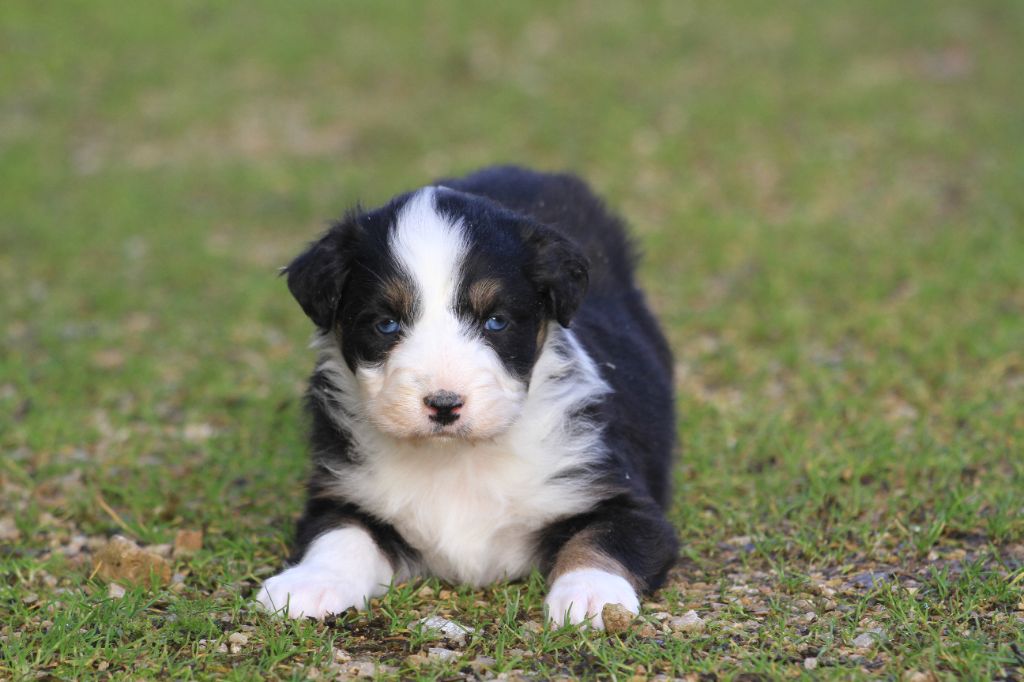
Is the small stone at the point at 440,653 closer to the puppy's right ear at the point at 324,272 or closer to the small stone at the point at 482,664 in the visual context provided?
the small stone at the point at 482,664

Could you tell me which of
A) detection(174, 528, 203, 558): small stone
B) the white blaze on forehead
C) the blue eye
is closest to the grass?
detection(174, 528, 203, 558): small stone

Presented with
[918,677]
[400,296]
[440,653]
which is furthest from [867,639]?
[400,296]

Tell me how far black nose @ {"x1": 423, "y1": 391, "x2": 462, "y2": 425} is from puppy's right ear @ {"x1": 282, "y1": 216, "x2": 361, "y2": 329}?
1.82 ft

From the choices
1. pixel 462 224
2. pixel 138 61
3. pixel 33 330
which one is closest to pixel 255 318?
pixel 33 330

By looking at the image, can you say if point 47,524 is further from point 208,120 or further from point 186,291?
point 208,120

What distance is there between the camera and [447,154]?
11.0m

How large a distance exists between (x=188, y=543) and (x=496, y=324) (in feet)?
5.17

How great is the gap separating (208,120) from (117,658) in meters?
9.31

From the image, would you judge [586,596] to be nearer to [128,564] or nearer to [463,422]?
[463,422]

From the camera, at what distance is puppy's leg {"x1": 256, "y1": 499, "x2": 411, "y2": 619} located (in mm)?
3768

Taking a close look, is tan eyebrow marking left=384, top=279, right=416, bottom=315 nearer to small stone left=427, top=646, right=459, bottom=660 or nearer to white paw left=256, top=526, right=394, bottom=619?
white paw left=256, top=526, right=394, bottom=619

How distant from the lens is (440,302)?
3.64m

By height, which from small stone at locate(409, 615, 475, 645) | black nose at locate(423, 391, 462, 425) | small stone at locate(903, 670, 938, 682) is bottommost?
small stone at locate(409, 615, 475, 645)

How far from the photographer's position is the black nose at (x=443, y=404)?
345 cm
